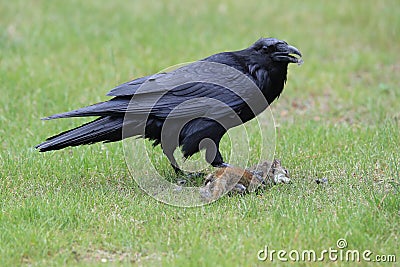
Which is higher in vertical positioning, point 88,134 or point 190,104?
point 190,104

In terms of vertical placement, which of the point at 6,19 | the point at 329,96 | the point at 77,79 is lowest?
the point at 329,96

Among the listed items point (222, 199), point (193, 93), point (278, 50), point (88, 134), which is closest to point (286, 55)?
point (278, 50)

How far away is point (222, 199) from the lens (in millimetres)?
5348

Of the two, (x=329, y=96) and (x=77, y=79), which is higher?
(x=77, y=79)

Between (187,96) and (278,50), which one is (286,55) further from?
(187,96)

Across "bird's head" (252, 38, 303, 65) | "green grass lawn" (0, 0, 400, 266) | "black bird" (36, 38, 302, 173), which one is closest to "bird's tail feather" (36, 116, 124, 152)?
"black bird" (36, 38, 302, 173)

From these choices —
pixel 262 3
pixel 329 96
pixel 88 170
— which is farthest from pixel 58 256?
pixel 262 3

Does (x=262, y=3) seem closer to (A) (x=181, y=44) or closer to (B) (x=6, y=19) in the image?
(A) (x=181, y=44)

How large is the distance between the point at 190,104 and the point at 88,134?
3.14ft

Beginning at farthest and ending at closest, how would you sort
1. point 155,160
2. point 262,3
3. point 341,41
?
point 262,3 → point 341,41 → point 155,160

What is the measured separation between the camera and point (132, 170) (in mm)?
6152

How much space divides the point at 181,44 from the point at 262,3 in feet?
11.3

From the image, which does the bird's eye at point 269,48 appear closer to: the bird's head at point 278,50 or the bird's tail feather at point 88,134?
the bird's head at point 278,50

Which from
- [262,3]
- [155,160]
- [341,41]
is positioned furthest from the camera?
[262,3]
